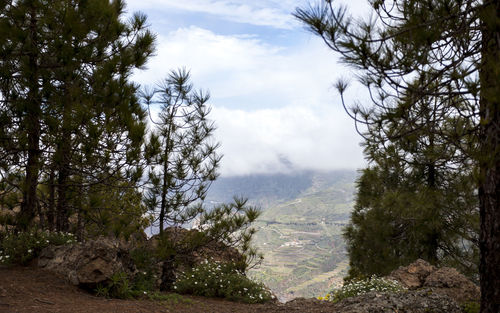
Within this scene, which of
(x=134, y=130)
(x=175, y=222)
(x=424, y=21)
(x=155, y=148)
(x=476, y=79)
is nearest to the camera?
(x=476, y=79)

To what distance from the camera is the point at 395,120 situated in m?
4.58

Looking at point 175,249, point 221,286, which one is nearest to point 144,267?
point 175,249

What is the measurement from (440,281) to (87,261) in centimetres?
712

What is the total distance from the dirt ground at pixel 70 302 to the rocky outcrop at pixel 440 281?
2319 millimetres

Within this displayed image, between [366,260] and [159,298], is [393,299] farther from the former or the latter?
[366,260]

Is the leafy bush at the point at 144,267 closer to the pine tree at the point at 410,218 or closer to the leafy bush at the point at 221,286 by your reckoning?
the leafy bush at the point at 221,286

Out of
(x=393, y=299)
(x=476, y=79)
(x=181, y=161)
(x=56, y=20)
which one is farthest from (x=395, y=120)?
(x=56, y=20)

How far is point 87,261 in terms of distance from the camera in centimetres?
669

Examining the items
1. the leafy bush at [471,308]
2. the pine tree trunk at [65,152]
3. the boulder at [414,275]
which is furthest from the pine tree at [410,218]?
the pine tree trunk at [65,152]

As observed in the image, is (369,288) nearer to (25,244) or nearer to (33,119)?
(25,244)

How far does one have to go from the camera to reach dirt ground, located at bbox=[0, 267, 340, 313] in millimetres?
5395

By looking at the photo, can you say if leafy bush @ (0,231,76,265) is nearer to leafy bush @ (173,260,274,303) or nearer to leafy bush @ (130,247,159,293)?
leafy bush @ (130,247,159,293)

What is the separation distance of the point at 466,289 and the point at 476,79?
18.2ft

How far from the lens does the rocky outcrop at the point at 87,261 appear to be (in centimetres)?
662
